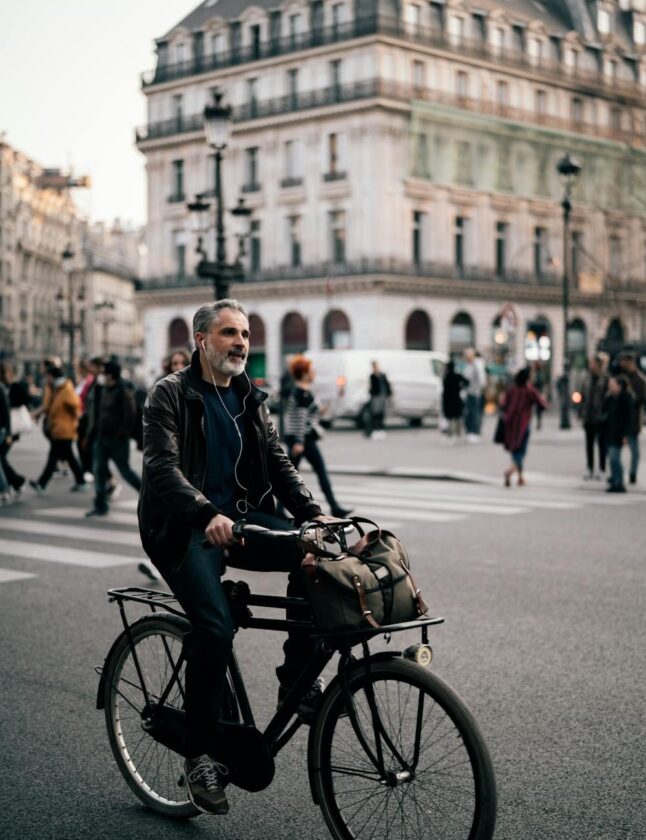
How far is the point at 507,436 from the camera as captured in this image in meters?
17.2

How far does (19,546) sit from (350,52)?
161 ft

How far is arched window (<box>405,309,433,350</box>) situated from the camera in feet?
189

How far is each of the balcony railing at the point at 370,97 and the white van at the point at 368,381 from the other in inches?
866

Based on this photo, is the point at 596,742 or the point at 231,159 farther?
the point at 231,159

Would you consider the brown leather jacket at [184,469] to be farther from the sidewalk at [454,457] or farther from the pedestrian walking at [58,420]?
the sidewalk at [454,457]

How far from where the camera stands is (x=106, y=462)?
1351 cm

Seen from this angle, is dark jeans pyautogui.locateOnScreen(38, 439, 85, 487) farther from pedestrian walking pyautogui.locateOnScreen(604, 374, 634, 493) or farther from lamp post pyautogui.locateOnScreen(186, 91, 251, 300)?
pedestrian walking pyautogui.locateOnScreen(604, 374, 634, 493)

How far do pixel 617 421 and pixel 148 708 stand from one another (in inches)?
491

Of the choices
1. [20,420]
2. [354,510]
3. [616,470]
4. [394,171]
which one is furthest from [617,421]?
[394,171]

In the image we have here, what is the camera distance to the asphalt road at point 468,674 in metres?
4.28

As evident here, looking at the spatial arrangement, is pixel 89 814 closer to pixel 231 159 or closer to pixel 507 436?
pixel 507 436

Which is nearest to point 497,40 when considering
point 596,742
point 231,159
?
point 231,159

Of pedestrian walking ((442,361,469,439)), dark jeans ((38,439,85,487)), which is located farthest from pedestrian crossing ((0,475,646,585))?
pedestrian walking ((442,361,469,439))

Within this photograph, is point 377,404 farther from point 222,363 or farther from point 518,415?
point 222,363
